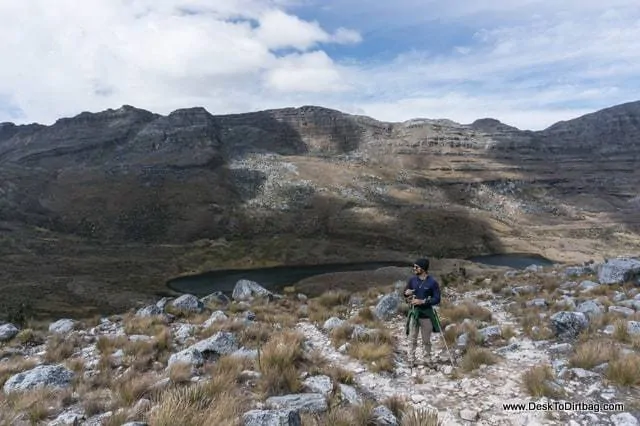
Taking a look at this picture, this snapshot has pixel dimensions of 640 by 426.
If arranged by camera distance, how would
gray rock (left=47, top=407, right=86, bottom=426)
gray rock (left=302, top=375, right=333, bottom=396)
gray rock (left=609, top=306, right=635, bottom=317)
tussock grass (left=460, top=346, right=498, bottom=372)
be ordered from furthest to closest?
gray rock (left=609, top=306, right=635, bottom=317), tussock grass (left=460, top=346, right=498, bottom=372), gray rock (left=302, top=375, right=333, bottom=396), gray rock (left=47, top=407, right=86, bottom=426)

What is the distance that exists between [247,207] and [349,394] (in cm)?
12507

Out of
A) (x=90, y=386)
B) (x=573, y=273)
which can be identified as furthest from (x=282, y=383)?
(x=573, y=273)

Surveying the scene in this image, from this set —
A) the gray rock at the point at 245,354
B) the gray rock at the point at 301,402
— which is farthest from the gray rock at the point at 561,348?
the gray rock at the point at 245,354

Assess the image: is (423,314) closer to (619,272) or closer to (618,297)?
(618,297)

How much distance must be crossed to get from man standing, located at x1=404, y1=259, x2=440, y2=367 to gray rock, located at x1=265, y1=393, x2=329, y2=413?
410 centimetres

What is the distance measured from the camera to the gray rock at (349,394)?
321 inches

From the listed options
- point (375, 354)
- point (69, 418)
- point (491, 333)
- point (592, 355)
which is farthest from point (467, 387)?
point (69, 418)

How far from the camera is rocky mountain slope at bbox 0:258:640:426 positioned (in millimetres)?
7348

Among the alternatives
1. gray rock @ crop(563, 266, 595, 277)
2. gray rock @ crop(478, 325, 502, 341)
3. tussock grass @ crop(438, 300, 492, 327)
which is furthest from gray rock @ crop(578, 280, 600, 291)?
gray rock @ crop(478, 325, 502, 341)

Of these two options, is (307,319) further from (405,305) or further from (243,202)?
(243,202)

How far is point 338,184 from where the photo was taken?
14800 cm

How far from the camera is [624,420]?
7203 mm

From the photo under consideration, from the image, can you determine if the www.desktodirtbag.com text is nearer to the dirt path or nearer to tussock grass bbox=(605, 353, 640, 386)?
the dirt path

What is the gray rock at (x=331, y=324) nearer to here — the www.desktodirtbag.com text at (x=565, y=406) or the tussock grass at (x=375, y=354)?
the tussock grass at (x=375, y=354)
